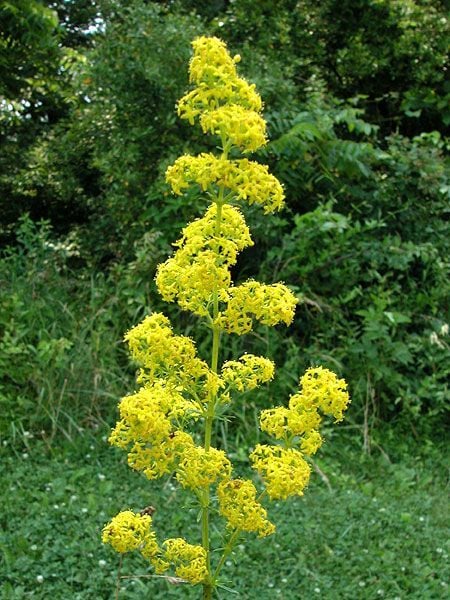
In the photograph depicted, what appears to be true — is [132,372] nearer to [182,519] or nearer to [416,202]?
[182,519]

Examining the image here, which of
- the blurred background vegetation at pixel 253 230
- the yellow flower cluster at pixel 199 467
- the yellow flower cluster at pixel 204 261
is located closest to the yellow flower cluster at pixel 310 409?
the yellow flower cluster at pixel 199 467

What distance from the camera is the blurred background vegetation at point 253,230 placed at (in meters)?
5.46

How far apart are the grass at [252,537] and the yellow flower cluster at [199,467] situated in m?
1.23

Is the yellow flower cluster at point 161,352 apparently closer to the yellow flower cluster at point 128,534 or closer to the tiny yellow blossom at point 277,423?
the tiny yellow blossom at point 277,423

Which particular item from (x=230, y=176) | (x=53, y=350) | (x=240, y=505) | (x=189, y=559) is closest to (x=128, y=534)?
(x=189, y=559)

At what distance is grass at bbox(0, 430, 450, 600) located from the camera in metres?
3.61

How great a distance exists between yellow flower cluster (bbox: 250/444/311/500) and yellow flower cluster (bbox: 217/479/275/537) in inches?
2.3

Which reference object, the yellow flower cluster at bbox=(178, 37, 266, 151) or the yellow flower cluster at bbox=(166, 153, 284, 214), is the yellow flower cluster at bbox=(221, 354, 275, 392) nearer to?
the yellow flower cluster at bbox=(166, 153, 284, 214)

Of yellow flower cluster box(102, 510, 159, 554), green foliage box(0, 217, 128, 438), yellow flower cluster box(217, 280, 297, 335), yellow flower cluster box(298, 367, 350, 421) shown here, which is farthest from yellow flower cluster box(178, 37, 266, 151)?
green foliage box(0, 217, 128, 438)

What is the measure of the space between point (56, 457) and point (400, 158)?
11.2 ft

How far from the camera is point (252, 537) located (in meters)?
4.17

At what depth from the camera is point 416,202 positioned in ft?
21.4

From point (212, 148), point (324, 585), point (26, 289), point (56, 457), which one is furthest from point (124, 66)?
point (324, 585)

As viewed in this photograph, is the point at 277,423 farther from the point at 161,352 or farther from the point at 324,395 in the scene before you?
the point at 161,352
